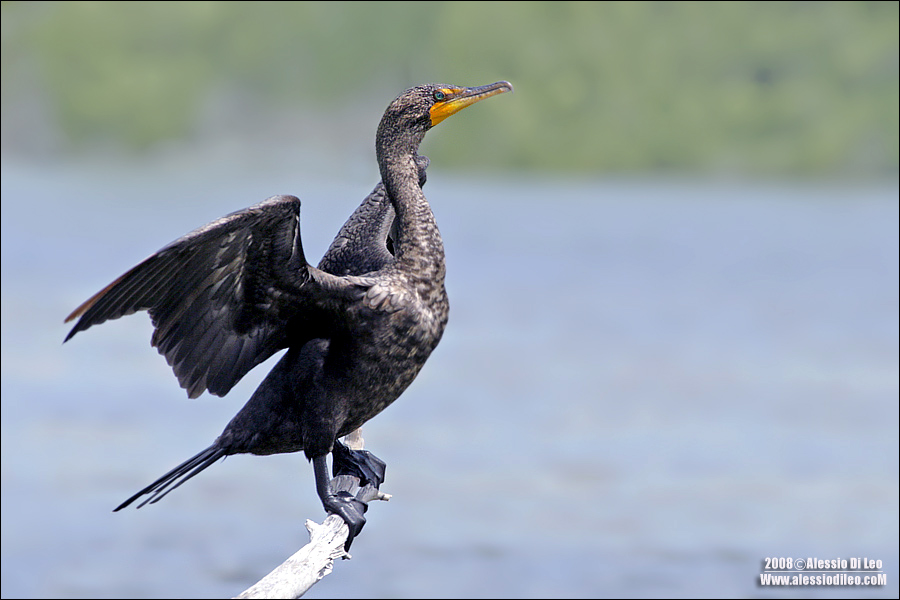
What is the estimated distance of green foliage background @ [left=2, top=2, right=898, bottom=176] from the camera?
60703mm

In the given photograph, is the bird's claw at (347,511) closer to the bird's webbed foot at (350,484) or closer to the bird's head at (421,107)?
the bird's webbed foot at (350,484)

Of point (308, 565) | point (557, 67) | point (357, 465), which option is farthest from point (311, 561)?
point (557, 67)

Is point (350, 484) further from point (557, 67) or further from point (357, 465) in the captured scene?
point (557, 67)

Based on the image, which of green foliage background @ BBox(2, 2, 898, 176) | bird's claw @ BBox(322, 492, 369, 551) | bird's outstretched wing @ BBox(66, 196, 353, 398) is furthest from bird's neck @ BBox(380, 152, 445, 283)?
green foliage background @ BBox(2, 2, 898, 176)

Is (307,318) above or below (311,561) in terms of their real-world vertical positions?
above

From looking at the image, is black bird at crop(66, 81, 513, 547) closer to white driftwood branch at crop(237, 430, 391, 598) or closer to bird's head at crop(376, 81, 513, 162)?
bird's head at crop(376, 81, 513, 162)

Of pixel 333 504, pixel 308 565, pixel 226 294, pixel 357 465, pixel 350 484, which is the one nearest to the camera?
pixel 308 565

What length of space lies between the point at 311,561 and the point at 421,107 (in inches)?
75.9

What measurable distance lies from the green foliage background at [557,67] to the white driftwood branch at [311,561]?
5119 centimetres

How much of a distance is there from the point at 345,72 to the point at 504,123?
501 inches

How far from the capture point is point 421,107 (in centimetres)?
518

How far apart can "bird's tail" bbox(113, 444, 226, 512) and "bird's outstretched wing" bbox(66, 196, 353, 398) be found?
0.82ft

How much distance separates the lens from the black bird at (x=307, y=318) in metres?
4.70

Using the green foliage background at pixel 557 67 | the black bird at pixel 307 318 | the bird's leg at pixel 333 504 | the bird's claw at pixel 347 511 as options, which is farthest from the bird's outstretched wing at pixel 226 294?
the green foliage background at pixel 557 67
